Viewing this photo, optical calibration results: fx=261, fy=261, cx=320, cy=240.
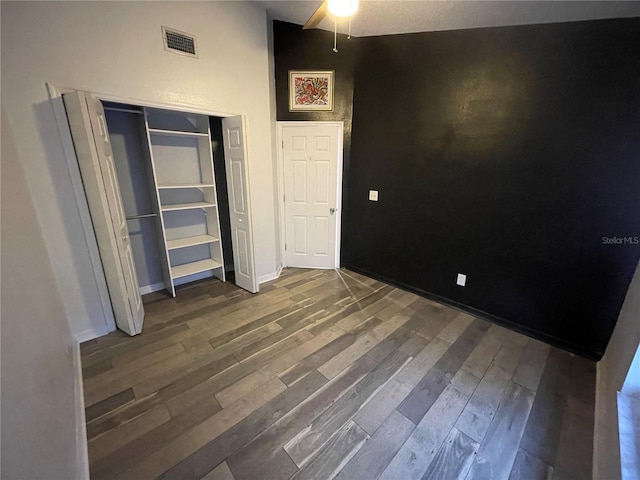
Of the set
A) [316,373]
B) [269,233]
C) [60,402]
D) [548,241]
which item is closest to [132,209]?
[269,233]

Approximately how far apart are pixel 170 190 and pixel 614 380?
415 cm

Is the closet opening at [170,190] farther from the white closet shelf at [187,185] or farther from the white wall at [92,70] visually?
the white wall at [92,70]

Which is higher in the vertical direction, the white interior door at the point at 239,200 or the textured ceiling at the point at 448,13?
the textured ceiling at the point at 448,13

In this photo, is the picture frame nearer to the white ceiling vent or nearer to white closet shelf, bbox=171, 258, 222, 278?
the white ceiling vent

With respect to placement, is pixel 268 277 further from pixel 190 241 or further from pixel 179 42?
pixel 179 42

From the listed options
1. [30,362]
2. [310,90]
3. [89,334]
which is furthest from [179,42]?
[89,334]

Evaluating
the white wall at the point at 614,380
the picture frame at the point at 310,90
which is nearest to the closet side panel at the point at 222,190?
the picture frame at the point at 310,90

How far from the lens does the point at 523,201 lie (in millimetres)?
2312

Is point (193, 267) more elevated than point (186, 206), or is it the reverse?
point (186, 206)

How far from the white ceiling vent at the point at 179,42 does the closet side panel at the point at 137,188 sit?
28.3 inches

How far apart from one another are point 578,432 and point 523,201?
169cm

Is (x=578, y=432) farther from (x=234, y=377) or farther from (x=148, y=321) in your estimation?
(x=148, y=321)

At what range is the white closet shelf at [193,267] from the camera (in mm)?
3048

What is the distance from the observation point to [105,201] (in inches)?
80.4
